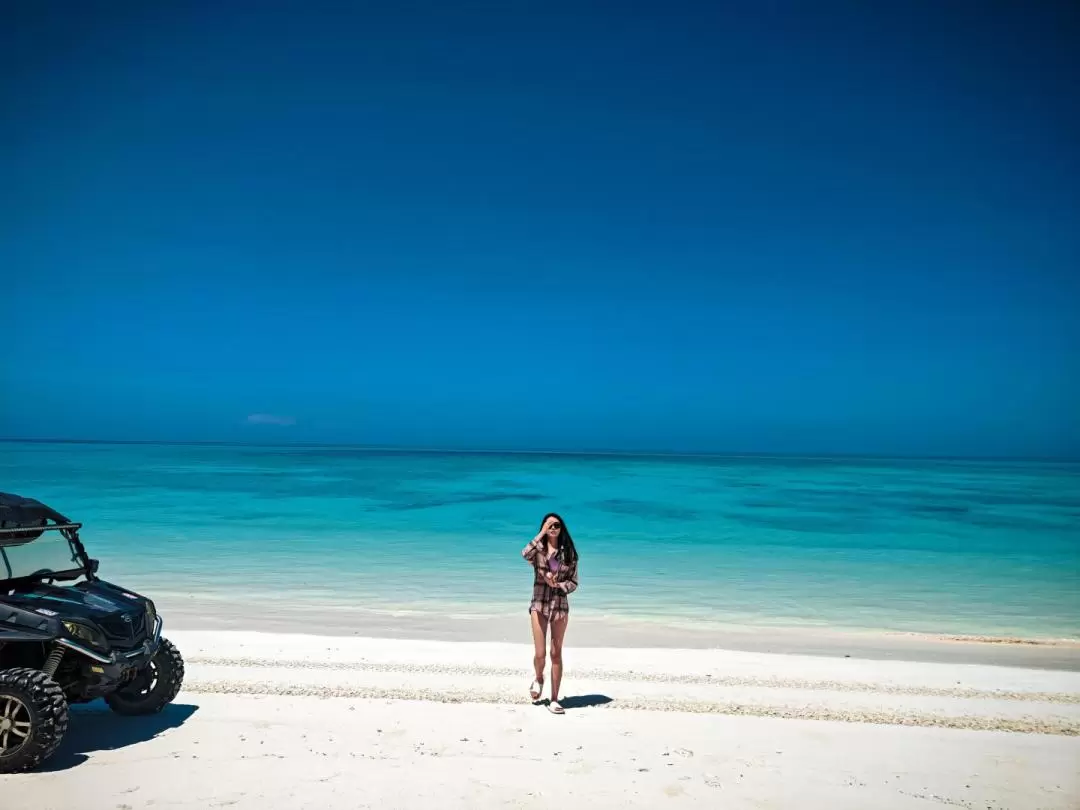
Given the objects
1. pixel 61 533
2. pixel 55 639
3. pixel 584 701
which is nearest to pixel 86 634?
pixel 55 639

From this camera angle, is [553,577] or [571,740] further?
[553,577]

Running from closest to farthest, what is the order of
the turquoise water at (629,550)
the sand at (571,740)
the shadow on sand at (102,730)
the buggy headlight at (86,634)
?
the sand at (571,740) < the buggy headlight at (86,634) < the shadow on sand at (102,730) < the turquoise water at (629,550)

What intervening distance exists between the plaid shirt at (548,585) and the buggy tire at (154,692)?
3210mm

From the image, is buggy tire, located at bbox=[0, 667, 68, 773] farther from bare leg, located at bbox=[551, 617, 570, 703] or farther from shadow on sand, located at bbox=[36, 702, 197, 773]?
bare leg, located at bbox=[551, 617, 570, 703]

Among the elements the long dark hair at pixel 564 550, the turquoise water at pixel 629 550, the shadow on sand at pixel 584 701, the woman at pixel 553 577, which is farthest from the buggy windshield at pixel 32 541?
the turquoise water at pixel 629 550

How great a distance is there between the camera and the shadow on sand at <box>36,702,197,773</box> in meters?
5.50

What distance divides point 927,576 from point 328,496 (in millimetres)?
30897

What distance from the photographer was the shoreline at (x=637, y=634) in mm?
10781

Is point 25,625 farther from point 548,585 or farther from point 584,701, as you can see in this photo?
point 584,701

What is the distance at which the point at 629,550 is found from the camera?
23.0 meters

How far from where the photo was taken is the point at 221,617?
1249 cm

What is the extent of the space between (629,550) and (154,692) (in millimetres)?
17811

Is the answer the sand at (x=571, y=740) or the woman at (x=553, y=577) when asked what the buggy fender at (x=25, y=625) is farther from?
the woman at (x=553, y=577)

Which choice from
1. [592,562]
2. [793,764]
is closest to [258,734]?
[793,764]
